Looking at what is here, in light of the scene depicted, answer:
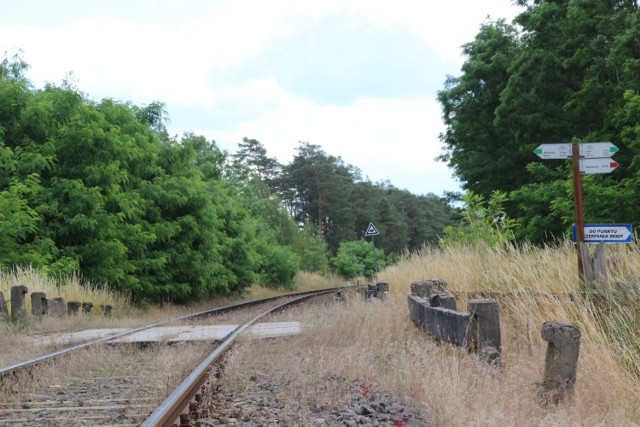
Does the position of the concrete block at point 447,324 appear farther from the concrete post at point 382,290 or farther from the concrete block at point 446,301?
the concrete post at point 382,290

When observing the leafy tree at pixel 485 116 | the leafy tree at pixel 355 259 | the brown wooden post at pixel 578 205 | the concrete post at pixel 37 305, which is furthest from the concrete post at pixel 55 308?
the leafy tree at pixel 355 259

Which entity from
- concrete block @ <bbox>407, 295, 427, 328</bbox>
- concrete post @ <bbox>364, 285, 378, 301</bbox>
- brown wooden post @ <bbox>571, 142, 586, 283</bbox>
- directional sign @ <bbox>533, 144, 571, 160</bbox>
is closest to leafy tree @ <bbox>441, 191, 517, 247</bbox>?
concrete post @ <bbox>364, 285, 378, 301</bbox>

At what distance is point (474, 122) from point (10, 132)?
20.4 m

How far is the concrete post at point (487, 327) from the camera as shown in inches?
223

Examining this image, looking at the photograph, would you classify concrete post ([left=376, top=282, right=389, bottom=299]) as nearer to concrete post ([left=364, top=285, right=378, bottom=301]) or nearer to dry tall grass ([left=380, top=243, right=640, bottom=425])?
concrete post ([left=364, top=285, right=378, bottom=301])

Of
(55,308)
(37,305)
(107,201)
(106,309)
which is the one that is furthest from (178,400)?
(107,201)

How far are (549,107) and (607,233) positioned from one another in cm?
1891

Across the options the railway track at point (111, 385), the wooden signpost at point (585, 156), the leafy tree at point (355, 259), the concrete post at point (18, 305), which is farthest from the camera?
the leafy tree at point (355, 259)

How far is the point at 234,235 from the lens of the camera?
32000 mm

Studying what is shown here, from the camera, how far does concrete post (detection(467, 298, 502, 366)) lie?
223 inches

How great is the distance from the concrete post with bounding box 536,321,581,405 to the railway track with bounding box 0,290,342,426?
106 inches

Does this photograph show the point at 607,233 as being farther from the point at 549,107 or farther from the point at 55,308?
the point at 549,107

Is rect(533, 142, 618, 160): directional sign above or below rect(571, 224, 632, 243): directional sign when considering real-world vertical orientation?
above

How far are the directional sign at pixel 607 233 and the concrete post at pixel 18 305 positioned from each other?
1021 cm
